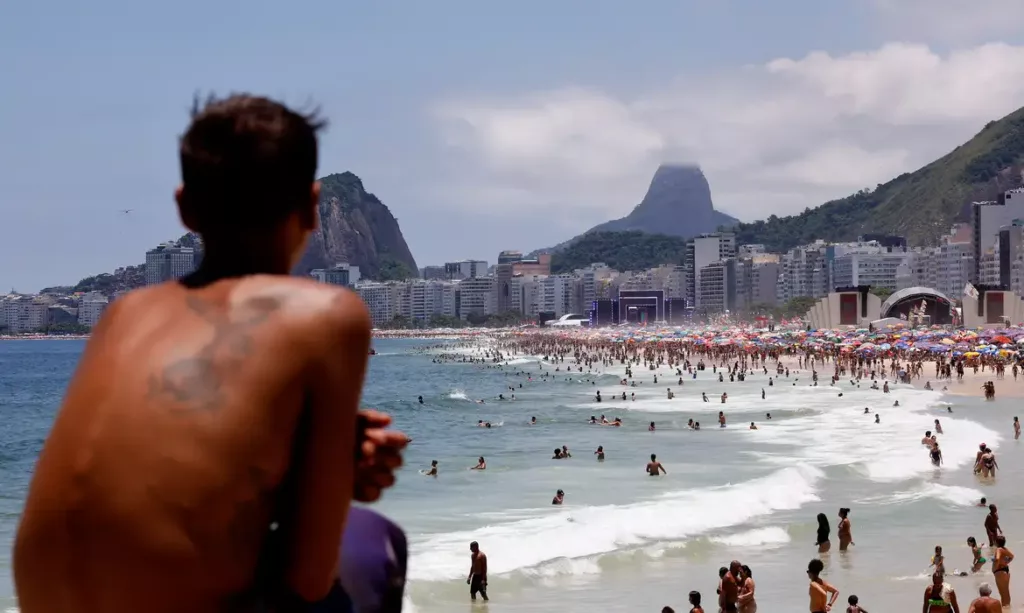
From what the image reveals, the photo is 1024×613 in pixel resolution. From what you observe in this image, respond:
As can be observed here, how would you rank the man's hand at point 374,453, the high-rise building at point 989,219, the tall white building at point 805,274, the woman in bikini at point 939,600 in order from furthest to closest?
the tall white building at point 805,274
the high-rise building at point 989,219
the woman in bikini at point 939,600
the man's hand at point 374,453

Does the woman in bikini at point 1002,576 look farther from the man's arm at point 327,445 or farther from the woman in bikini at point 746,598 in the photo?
the man's arm at point 327,445

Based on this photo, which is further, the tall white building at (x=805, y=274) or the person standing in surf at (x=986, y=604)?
the tall white building at (x=805, y=274)

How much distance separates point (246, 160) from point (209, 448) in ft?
1.15

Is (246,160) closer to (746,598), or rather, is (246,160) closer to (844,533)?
(746,598)

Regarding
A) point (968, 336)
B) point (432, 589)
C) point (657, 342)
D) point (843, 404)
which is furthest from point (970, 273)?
point (432, 589)

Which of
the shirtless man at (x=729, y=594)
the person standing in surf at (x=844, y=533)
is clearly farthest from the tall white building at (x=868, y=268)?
the shirtless man at (x=729, y=594)

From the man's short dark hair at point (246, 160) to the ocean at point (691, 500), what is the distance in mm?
12622

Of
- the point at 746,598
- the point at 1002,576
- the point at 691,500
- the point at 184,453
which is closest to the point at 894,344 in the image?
the point at 691,500

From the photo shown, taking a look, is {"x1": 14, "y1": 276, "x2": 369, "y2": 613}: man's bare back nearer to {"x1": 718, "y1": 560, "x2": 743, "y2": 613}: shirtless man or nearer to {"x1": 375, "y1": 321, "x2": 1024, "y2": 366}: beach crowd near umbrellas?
{"x1": 718, "y1": 560, "x2": 743, "y2": 613}: shirtless man

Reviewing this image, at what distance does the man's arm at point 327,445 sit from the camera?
116 centimetres

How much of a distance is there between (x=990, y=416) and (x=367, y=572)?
128 feet

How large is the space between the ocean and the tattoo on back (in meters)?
12.7

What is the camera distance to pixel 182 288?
1235 mm

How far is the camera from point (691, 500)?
21703 millimetres
